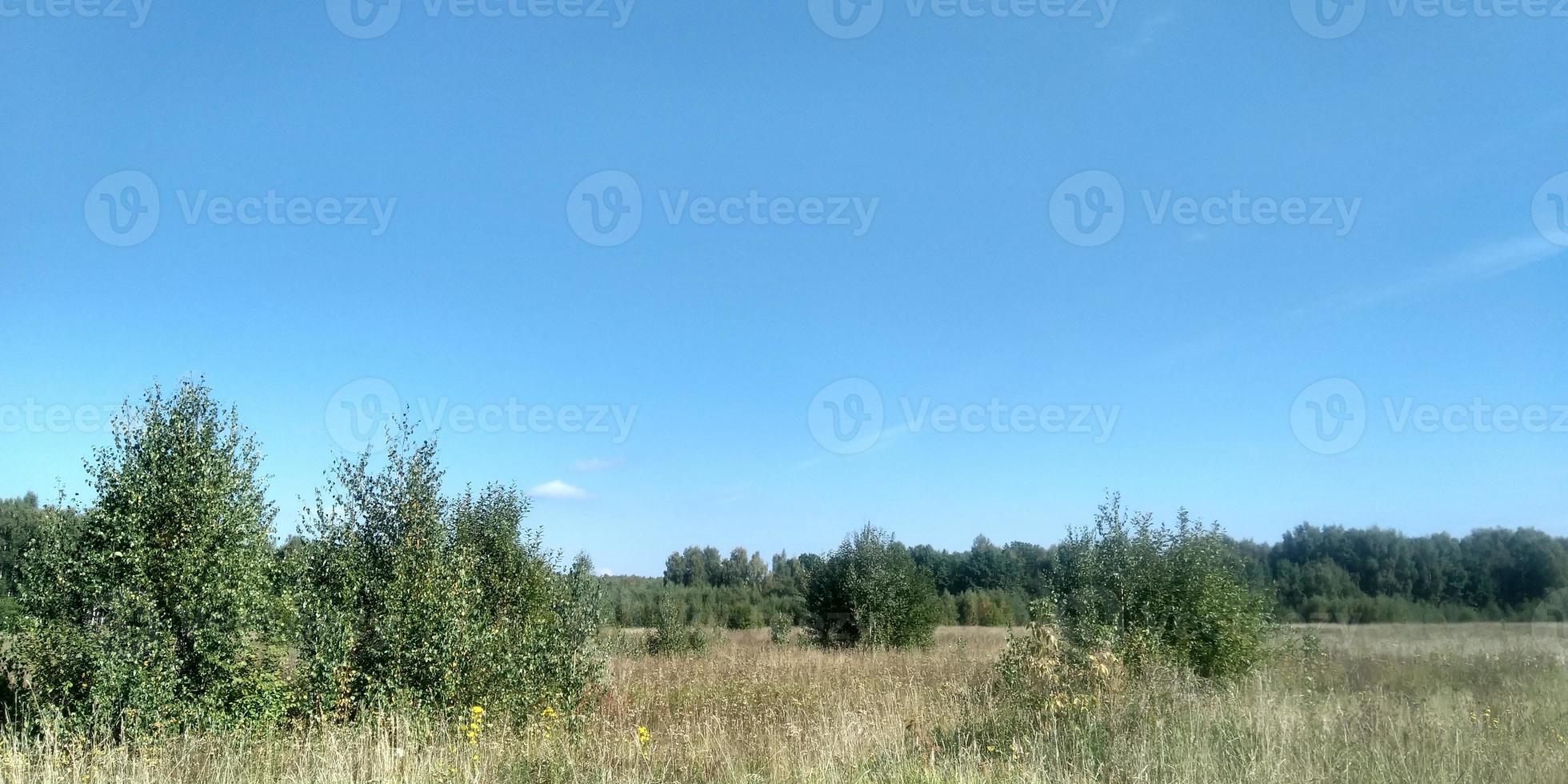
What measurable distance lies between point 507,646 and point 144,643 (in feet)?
17.9

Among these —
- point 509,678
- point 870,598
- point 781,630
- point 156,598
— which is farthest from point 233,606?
point 781,630

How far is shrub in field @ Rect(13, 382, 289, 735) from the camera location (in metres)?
12.4

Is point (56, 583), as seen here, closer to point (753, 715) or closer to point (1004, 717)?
point (753, 715)

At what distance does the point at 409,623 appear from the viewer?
47.3ft

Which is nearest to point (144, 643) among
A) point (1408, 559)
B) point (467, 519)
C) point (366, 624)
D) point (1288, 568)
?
point (366, 624)

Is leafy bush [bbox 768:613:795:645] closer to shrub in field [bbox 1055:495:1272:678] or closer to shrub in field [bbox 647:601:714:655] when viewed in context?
shrub in field [bbox 647:601:714:655]

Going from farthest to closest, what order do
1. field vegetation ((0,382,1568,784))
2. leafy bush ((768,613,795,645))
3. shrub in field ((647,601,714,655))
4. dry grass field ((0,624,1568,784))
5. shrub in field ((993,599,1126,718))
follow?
leafy bush ((768,613,795,645)) → shrub in field ((647,601,714,655)) → shrub in field ((993,599,1126,718)) → field vegetation ((0,382,1568,784)) → dry grass field ((0,624,1568,784))

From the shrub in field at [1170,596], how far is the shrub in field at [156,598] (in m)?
15.5

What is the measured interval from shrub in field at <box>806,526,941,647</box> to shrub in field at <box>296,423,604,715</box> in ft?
74.2

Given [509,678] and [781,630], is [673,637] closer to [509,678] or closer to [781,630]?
[781,630]

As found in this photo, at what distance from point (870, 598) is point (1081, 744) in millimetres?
30562

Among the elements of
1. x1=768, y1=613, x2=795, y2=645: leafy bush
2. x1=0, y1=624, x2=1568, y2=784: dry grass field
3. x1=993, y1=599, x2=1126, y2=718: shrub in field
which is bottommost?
x1=768, y1=613, x2=795, y2=645: leafy bush

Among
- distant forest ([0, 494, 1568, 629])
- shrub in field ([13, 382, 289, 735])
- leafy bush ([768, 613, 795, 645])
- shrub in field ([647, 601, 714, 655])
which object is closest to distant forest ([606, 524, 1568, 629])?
distant forest ([0, 494, 1568, 629])

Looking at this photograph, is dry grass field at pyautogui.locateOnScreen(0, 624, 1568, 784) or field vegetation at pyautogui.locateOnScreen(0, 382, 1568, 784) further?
field vegetation at pyautogui.locateOnScreen(0, 382, 1568, 784)
